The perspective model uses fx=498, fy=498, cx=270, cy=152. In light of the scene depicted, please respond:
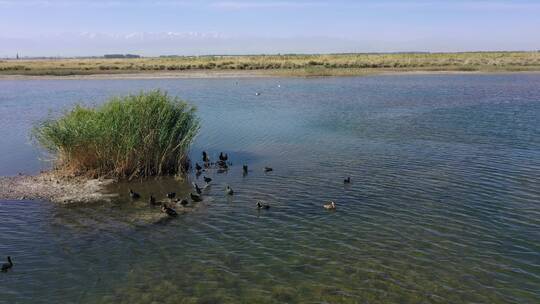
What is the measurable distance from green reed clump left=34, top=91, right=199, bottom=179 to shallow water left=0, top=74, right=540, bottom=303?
1.00 m

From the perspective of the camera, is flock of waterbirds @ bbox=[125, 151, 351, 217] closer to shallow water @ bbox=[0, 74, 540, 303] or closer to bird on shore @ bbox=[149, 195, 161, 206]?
bird on shore @ bbox=[149, 195, 161, 206]

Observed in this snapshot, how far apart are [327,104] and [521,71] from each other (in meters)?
42.1

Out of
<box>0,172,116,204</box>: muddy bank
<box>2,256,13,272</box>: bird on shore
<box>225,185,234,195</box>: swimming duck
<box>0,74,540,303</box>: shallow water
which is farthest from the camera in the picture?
<box>225,185,234,195</box>: swimming duck

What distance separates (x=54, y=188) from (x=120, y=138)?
246 cm

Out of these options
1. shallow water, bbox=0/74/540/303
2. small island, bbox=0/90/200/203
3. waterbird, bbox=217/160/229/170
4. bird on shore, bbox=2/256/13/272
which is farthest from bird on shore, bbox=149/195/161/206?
waterbird, bbox=217/160/229/170

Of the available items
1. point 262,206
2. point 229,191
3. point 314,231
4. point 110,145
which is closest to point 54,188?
point 110,145

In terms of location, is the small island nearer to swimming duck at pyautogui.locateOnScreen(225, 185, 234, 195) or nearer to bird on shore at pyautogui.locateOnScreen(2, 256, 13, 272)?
swimming duck at pyautogui.locateOnScreen(225, 185, 234, 195)

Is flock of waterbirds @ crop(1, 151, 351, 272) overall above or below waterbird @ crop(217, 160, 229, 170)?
below

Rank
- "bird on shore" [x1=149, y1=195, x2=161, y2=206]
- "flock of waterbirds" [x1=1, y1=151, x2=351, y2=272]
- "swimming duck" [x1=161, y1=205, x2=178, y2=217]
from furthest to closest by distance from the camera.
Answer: "bird on shore" [x1=149, y1=195, x2=161, y2=206] < "flock of waterbirds" [x1=1, y1=151, x2=351, y2=272] < "swimming duck" [x1=161, y1=205, x2=178, y2=217]

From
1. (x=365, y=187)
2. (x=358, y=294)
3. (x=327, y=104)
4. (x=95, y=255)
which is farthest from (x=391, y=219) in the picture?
(x=327, y=104)

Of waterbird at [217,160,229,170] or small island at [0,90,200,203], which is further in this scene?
waterbird at [217,160,229,170]

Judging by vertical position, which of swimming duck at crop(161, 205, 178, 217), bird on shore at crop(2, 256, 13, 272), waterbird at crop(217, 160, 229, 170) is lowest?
bird on shore at crop(2, 256, 13, 272)

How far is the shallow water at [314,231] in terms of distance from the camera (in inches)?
347

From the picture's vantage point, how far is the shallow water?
8820 mm
